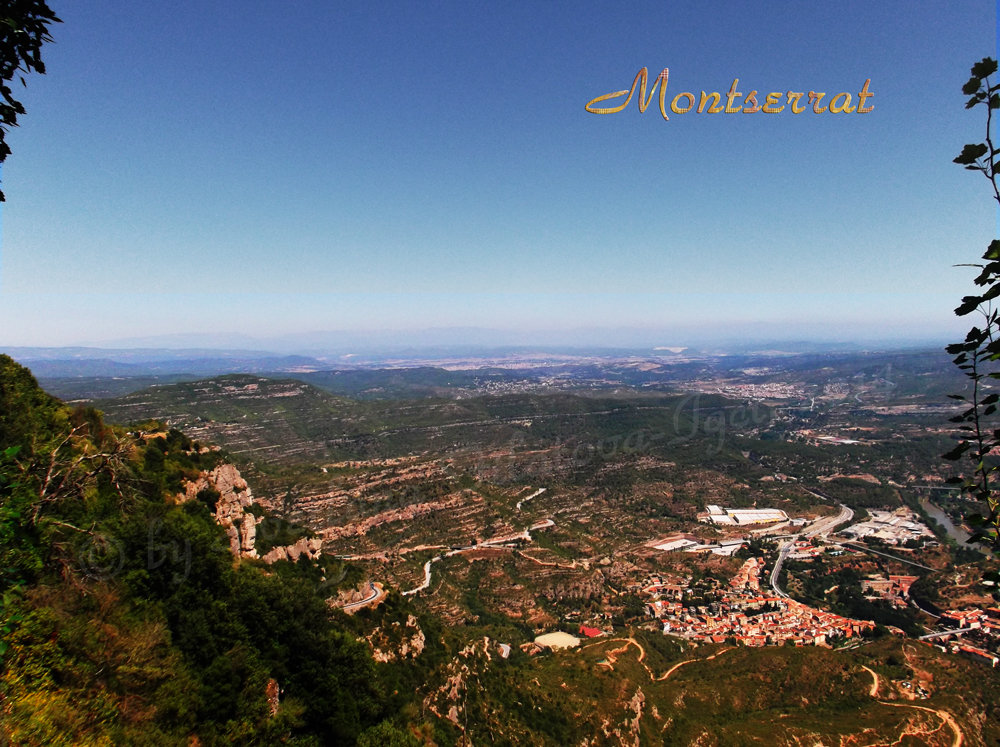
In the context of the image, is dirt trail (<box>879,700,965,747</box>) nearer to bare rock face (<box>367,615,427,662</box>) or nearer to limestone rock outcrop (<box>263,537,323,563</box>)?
bare rock face (<box>367,615,427,662</box>)

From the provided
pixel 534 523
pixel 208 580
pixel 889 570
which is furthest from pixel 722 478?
pixel 208 580

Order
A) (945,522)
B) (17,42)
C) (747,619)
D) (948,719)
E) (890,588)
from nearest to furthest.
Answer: (17,42)
(948,719)
(747,619)
(890,588)
(945,522)

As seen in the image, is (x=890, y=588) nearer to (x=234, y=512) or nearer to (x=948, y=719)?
(x=948, y=719)

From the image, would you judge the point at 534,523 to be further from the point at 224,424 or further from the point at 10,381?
the point at 224,424

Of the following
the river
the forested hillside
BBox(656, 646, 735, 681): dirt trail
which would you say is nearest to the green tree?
the forested hillside

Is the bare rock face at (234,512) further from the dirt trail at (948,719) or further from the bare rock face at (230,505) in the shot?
the dirt trail at (948,719)

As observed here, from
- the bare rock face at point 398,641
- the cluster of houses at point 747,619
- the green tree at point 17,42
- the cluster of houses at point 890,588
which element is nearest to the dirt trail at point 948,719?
the cluster of houses at point 747,619

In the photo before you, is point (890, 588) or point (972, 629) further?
point (890, 588)

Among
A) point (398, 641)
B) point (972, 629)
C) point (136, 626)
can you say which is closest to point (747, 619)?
point (972, 629)
